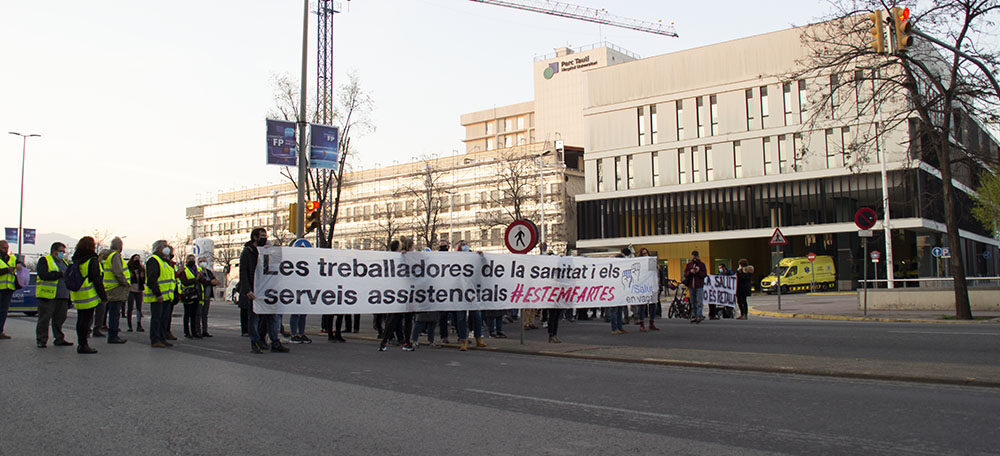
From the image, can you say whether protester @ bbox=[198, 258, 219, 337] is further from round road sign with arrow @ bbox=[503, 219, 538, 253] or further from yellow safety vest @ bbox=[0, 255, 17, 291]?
round road sign with arrow @ bbox=[503, 219, 538, 253]

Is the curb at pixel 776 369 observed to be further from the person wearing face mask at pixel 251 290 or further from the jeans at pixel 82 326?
the jeans at pixel 82 326

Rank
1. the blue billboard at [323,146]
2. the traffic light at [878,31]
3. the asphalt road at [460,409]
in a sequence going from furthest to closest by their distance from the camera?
the blue billboard at [323,146], the traffic light at [878,31], the asphalt road at [460,409]

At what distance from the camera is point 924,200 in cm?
5291

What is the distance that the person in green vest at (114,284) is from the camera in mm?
14070

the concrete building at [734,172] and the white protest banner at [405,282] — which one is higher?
the concrete building at [734,172]

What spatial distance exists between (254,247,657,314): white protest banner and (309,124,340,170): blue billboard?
1048 cm

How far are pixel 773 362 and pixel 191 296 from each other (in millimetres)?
11008

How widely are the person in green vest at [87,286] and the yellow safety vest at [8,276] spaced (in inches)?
77.8

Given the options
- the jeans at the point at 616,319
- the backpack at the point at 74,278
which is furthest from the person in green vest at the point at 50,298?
the jeans at the point at 616,319

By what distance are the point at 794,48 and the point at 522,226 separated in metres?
48.9

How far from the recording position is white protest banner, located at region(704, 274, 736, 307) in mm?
22250

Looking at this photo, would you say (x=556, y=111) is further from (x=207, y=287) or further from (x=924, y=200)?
(x=207, y=287)

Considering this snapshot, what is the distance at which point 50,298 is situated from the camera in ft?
43.2

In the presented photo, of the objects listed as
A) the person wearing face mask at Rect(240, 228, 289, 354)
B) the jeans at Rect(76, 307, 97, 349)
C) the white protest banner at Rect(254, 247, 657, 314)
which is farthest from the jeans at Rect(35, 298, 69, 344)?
the white protest banner at Rect(254, 247, 657, 314)
